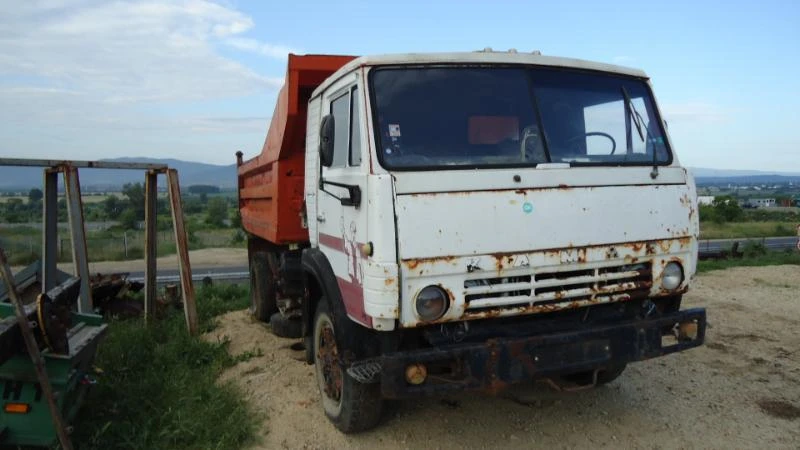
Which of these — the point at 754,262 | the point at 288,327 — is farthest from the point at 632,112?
the point at 754,262

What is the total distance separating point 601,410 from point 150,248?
5335 mm

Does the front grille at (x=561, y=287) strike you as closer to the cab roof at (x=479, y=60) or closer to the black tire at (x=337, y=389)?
the black tire at (x=337, y=389)

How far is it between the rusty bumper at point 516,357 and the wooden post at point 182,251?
420 cm

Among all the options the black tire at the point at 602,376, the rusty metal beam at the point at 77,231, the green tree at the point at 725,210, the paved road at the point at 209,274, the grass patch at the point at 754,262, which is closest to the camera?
the black tire at the point at 602,376

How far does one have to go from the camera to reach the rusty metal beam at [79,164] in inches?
211

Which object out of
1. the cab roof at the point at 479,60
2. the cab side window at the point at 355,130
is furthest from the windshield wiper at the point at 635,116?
the cab side window at the point at 355,130

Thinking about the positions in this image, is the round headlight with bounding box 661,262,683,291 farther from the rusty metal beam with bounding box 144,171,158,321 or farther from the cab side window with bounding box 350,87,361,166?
the rusty metal beam with bounding box 144,171,158,321

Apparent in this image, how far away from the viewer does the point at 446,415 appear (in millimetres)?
4344

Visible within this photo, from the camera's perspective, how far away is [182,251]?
22.2ft

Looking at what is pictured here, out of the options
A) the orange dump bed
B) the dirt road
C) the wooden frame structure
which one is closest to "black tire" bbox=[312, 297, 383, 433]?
the dirt road

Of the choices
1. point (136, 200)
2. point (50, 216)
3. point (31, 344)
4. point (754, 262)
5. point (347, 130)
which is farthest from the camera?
point (136, 200)

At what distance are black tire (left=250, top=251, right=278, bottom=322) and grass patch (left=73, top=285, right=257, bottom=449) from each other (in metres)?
0.99

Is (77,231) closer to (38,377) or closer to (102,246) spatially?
(38,377)

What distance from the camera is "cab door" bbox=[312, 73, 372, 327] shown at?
3420mm
